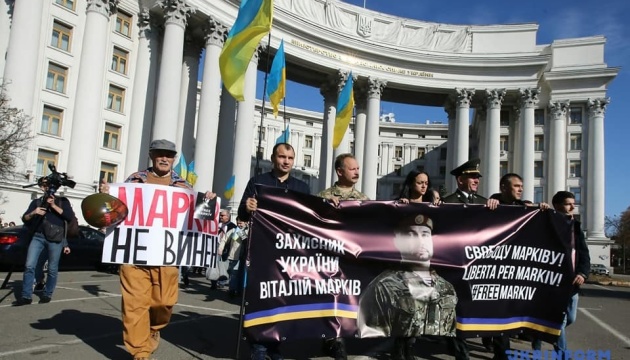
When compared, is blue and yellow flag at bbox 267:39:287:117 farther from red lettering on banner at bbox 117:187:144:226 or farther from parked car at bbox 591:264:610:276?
parked car at bbox 591:264:610:276

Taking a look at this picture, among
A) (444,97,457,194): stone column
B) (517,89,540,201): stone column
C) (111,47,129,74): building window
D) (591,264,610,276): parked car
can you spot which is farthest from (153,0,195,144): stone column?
(591,264,610,276): parked car

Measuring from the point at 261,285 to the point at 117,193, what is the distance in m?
1.76

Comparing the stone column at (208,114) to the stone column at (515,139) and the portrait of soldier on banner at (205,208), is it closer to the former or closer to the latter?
the portrait of soldier on banner at (205,208)

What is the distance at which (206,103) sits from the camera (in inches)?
1075

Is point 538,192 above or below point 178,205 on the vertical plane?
above

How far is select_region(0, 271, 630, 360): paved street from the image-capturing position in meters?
5.03

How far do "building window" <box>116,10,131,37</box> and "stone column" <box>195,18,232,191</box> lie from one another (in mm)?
5064

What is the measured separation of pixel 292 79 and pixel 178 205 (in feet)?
115

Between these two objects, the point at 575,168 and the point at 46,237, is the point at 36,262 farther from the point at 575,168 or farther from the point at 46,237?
the point at 575,168

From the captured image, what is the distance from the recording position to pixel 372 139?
36500mm

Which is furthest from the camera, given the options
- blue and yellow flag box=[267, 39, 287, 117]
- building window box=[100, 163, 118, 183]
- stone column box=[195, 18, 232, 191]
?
building window box=[100, 163, 118, 183]

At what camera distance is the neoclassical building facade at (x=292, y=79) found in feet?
80.8

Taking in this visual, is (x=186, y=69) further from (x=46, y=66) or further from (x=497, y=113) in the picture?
(x=497, y=113)

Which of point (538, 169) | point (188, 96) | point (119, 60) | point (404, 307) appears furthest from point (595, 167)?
point (404, 307)
